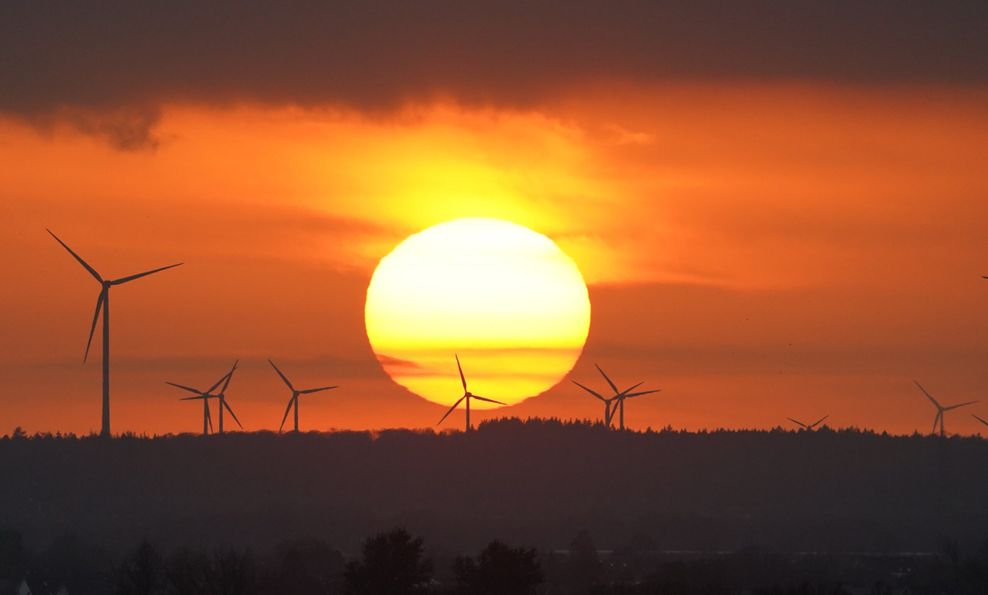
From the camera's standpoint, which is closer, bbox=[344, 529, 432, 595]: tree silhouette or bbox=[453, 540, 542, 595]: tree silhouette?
bbox=[344, 529, 432, 595]: tree silhouette

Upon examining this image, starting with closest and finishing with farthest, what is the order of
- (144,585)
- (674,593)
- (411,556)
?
1. (411,556)
2. (144,585)
3. (674,593)

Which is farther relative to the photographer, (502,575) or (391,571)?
(502,575)

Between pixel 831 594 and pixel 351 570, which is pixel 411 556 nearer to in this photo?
pixel 351 570

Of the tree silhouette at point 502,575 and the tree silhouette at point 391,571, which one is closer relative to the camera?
the tree silhouette at point 391,571

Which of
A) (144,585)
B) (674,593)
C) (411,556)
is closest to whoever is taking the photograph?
(411,556)

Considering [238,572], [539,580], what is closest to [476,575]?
[539,580]
